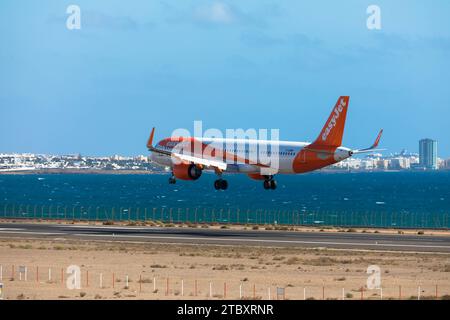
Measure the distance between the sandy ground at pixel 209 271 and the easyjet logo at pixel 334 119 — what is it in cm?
2272

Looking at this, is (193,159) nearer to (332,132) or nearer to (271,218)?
(332,132)

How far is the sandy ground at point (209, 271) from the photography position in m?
55.0

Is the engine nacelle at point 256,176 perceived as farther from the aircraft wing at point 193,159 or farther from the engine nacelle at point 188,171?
the engine nacelle at point 188,171

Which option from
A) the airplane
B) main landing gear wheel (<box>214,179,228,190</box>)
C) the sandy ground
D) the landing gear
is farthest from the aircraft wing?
the sandy ground

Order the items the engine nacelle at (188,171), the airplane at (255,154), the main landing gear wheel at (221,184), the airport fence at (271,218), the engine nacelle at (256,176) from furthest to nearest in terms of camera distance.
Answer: the airport fence at (271,218), the engine nacelle at (256,176), the engine nacelle at (188,171), the main landing gear wheel at (221,184), the airplane at (255,154)

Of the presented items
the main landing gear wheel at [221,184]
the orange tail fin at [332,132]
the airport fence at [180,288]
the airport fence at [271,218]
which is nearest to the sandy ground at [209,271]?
the airport fence at [180,288]

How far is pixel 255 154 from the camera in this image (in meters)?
106

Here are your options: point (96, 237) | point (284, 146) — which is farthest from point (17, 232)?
point (284, 146)

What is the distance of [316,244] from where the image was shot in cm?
8706

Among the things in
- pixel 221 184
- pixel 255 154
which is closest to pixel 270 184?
pixel 255 154

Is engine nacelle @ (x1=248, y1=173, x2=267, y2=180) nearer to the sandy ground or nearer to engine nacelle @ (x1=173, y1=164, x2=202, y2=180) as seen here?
engine nacelle @ (x1=173, y1=164, x2=202, y2=180)
